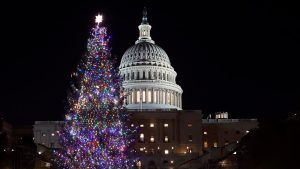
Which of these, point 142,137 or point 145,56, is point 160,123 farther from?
point 145,56

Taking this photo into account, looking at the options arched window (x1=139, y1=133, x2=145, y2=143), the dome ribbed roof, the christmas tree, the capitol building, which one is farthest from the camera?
the dome ribbed roof

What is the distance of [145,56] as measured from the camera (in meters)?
132

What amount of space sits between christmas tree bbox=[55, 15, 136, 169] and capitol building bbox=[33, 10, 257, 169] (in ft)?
96.2

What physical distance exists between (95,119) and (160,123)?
197ft

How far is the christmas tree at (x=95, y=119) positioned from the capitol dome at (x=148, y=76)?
69.7 m

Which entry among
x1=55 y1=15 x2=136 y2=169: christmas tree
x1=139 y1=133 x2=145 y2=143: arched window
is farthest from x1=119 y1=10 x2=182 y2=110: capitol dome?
x1=55 y1=15 x2=136 y2=169: christmas tree

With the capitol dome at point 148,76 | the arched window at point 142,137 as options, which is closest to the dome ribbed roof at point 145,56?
the capitol dome at point 148,76

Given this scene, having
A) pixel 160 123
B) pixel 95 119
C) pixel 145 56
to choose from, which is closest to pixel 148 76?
pixel 145 56

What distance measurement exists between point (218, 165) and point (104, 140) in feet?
89.1

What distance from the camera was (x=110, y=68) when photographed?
167 feet

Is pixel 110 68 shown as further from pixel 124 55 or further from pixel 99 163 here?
pixel 124 55

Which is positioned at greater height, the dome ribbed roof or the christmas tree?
the dome ribbed roof

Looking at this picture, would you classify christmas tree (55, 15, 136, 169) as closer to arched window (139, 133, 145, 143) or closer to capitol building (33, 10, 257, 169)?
capitol building (33, 10, 257, 169)

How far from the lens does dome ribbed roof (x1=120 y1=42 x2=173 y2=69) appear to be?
131m
